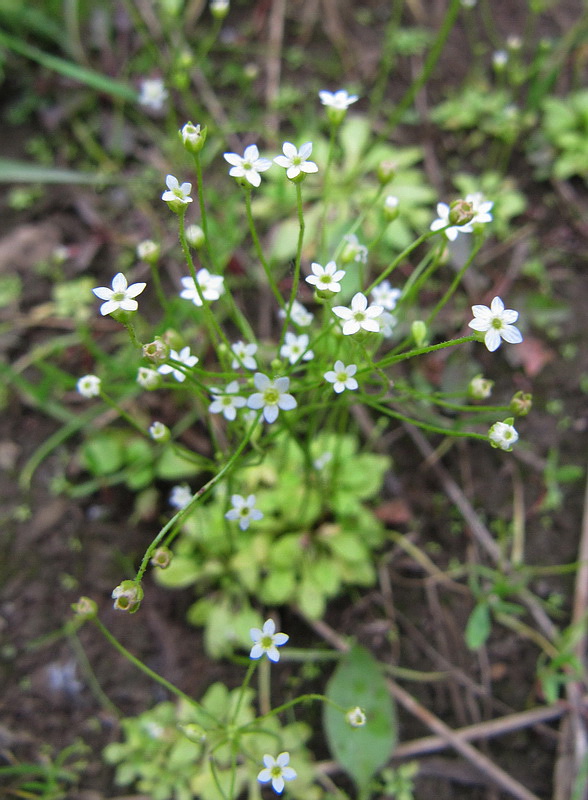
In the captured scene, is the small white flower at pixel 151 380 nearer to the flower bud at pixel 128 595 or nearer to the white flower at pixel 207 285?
the white flower at pixel 207 285

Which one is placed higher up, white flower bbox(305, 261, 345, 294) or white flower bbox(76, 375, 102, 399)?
white flower bbox(305, 261, 345, 294)

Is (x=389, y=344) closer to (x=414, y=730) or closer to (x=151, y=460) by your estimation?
(x=151, y=460)

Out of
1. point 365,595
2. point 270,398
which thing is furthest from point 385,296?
point 365,595

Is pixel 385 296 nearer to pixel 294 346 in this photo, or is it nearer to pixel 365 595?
pixel 294 346

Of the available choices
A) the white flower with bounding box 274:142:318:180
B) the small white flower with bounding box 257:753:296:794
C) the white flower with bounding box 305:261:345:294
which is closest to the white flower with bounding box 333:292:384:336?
the white flower with bounding box 305:261:345:294

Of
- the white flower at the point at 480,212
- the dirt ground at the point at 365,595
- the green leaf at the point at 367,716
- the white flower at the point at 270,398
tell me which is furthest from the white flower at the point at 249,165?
the green leaf at the point at 367,716

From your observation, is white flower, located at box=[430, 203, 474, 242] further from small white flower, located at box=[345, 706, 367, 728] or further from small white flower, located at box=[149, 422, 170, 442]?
small white flower, located at box=[345, 706, 367, 728]
